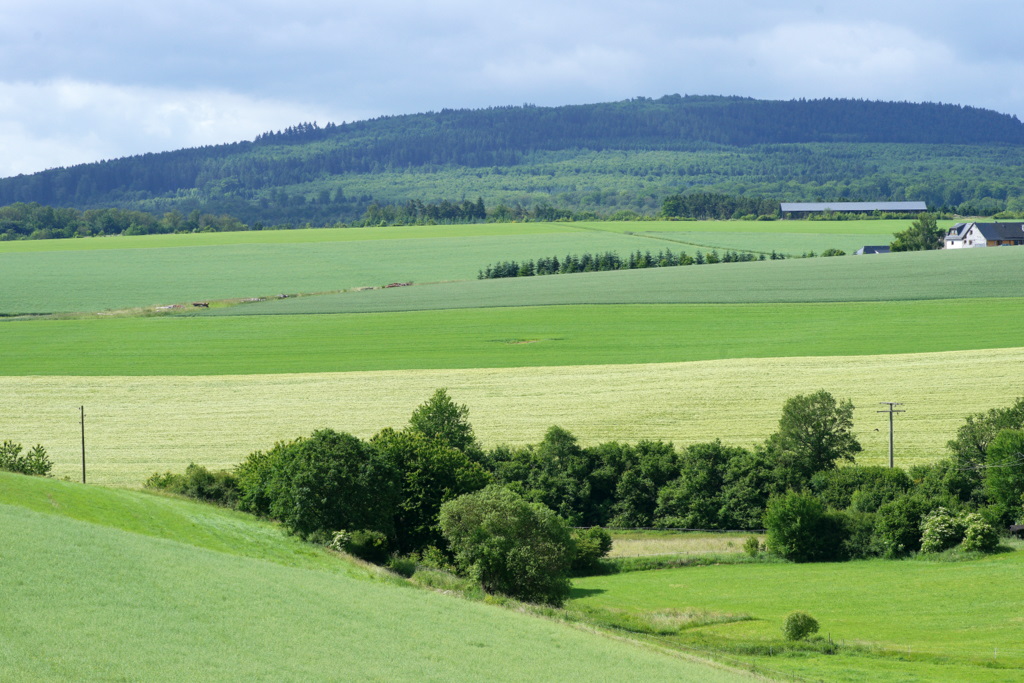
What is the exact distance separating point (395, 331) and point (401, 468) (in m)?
39.0

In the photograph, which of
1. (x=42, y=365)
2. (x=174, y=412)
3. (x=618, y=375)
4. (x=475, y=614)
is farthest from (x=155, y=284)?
(x=475, y=614)

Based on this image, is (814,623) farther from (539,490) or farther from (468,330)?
(468,330)

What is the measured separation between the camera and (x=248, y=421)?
6097cm

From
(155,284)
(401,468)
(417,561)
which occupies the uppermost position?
(155,284)

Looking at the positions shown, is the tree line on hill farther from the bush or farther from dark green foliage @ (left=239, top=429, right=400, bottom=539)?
the bush

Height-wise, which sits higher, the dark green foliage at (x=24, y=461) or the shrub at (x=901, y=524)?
the dark green foliage at (x=24, y=461)

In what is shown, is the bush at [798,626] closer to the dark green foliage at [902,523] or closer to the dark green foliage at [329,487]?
the dark green foliage at [902,523]

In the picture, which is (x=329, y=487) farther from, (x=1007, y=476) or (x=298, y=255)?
(x=298, y=255)

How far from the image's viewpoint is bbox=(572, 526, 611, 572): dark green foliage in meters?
44.4

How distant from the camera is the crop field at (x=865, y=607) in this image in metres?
30.4

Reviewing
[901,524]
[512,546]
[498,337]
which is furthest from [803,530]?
[498,337]

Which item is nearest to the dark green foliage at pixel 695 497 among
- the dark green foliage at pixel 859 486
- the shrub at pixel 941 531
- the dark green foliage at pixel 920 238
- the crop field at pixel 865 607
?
the dark green foliage at pixel 859 486

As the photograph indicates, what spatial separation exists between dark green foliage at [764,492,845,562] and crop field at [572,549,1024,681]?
1007 mm

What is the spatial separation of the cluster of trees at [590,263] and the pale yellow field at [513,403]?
178ft
